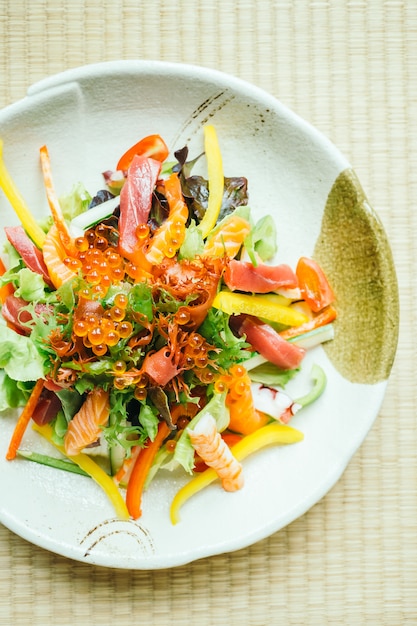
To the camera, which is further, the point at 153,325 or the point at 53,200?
the point at 53,200

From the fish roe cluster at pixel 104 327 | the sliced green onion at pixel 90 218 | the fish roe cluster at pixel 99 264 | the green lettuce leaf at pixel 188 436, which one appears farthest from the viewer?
the sliced green onion at pixel 90 218

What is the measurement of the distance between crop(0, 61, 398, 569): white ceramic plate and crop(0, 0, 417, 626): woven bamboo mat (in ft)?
0.73

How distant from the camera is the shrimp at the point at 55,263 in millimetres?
2092

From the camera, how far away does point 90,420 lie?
2105mm

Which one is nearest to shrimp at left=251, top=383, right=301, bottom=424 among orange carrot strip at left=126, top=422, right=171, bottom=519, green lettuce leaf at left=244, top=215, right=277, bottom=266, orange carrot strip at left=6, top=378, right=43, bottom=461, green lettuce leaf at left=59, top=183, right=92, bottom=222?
orange carrot strip at left=126, top=422, right=171, bottom=519

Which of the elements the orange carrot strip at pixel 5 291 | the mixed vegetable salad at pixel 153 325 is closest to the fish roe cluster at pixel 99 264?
the mixed vegetable salad at pixel 153 325

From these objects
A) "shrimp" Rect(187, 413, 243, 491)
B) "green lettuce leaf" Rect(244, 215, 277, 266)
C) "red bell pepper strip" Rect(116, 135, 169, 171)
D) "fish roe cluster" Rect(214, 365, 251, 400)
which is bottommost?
"shrimp" Rect(187, 413, 243, 491)

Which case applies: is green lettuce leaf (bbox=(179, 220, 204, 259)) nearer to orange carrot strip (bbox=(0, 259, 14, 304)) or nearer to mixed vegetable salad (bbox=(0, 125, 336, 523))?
mixed vegetable salad (bbox=(0, 125, 336, 523))

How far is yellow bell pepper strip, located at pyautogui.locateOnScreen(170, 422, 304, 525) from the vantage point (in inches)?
87.6

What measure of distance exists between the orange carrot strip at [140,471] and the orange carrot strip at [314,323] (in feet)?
1.81

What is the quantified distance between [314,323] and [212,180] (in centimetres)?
64

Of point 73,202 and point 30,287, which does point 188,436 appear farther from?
point 73,202

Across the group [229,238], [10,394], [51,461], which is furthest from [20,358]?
[229,238]

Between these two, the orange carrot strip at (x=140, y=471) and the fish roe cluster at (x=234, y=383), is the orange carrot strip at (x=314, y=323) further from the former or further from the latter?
the orange carrot strip at (x=140, y=471)
